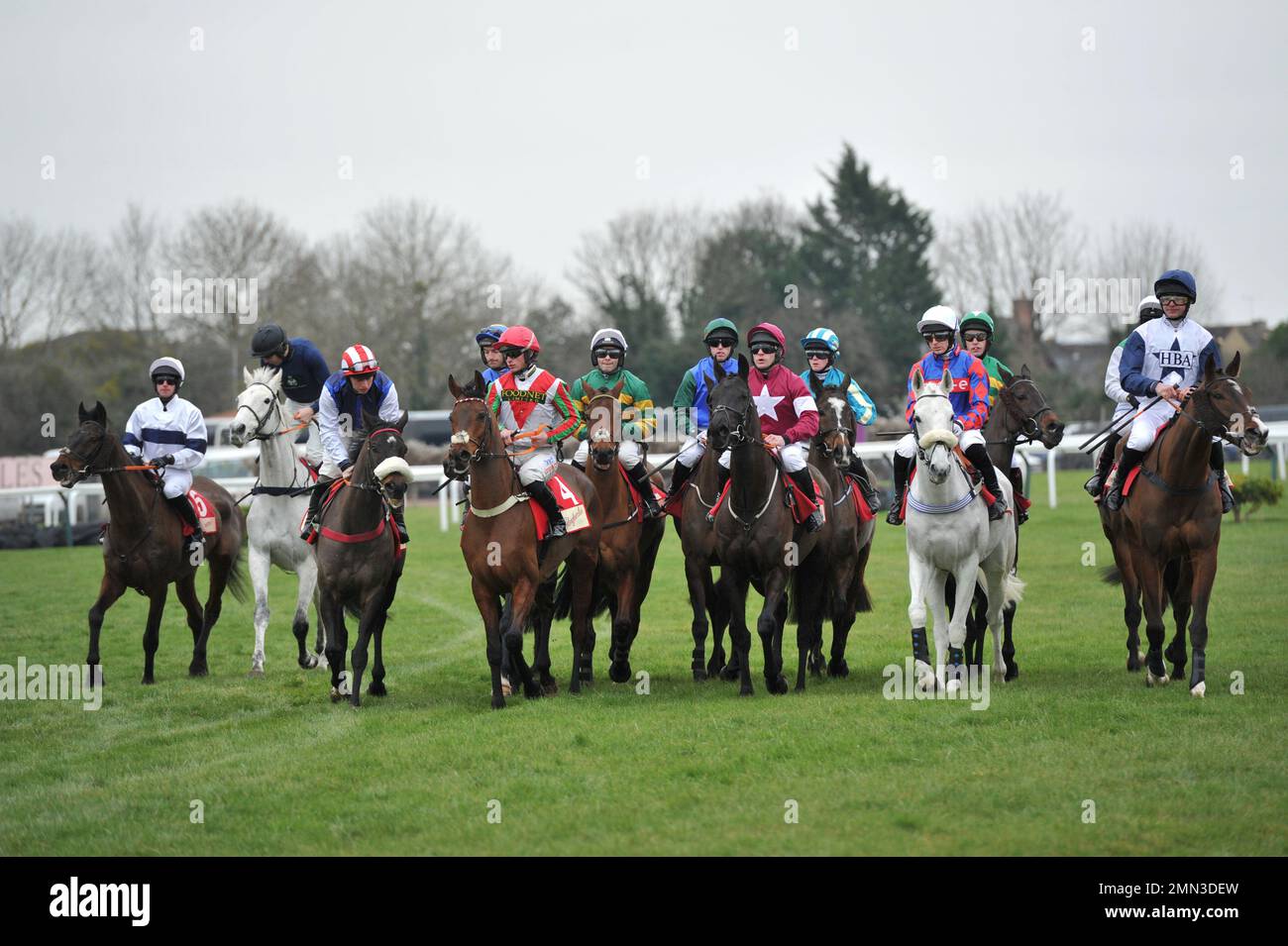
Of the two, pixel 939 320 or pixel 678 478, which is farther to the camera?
pixel 678 478

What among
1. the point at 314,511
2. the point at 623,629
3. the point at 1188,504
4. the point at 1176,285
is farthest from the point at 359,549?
the point at 1176,285

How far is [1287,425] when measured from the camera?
94.6 feet

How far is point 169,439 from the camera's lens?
10984 millimetres

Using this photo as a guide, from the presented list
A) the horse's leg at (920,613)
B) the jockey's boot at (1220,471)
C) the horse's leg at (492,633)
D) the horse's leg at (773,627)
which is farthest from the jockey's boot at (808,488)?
the jockey's boot at (1220,471)

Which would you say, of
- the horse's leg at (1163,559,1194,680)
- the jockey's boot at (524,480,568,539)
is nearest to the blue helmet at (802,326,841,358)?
the jockey's boot at (524,480,568,539)

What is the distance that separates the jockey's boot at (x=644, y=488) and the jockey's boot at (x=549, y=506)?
43.2 inches

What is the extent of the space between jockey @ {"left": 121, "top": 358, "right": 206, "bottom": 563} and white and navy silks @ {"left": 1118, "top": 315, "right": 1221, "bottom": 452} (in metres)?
6.83

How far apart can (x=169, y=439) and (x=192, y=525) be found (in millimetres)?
686

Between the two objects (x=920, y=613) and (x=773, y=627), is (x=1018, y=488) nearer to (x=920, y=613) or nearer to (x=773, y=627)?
(x=920, y=613)

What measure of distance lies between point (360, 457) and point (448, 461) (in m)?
1.09

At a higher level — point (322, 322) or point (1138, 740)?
point (322, 322)

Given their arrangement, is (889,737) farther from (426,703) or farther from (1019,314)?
(1019,314)

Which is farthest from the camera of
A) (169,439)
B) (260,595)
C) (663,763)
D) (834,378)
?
(260,595)

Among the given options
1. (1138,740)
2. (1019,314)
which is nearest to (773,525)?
(1138,740)
